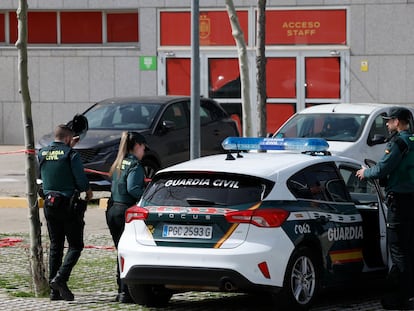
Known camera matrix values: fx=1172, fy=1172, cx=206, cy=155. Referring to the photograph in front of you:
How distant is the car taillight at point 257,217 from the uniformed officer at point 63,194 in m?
1.88

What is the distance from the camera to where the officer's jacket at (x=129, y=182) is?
1097 cm

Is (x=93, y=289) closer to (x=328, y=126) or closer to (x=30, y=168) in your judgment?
(x=30, y=168)

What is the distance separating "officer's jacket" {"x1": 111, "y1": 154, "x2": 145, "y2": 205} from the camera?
11.0 meters

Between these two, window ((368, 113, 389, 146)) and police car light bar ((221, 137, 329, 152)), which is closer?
police car light bar ((221, 137, 329, 152))

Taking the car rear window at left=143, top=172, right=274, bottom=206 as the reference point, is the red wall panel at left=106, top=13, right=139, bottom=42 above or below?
above

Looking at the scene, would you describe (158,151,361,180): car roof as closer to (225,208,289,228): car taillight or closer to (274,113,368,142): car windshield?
(225,208,289,228): car taillight

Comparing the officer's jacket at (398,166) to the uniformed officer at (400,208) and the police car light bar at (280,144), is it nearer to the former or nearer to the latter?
the uniformed officer at (400,208)

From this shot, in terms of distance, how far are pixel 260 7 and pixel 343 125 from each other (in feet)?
10.1

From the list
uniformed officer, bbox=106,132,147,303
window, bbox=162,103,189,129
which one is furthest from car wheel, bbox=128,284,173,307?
window, bbox=162,103,189,129

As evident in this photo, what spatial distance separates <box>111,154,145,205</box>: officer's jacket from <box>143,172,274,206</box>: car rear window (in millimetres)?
578

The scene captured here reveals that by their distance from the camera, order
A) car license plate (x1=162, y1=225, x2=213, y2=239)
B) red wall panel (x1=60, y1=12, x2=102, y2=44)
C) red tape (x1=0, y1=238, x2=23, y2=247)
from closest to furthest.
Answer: car license plate (x1=162, y1=225, x2=213, y2=239) → red tape (x1=0, y1=238, x2=23, y2=247) → red wall panel (x1=60, y1=12, x2=102, y2=44)

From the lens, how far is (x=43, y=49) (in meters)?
31.2

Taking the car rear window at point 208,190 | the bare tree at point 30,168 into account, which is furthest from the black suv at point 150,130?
the car rear window at point 208,190

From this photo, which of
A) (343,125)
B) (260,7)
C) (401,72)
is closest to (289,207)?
(343,125)
